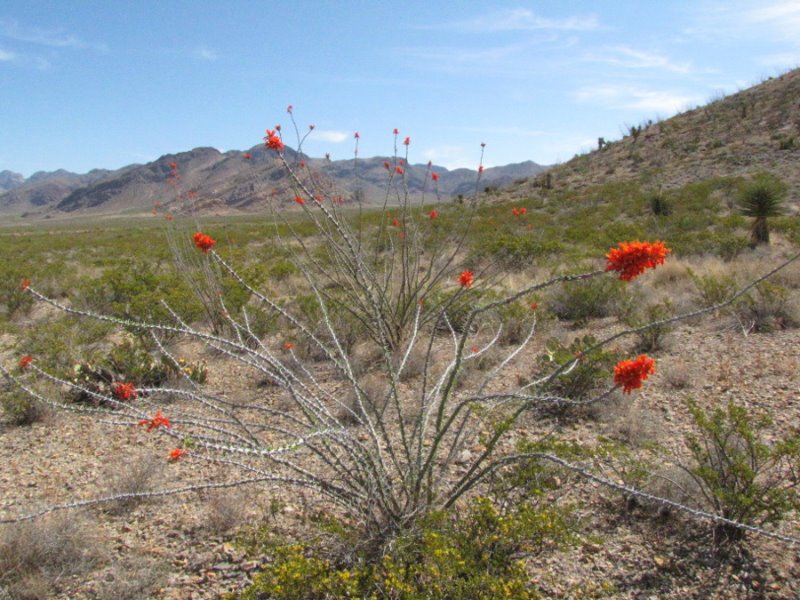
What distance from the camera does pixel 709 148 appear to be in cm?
2466

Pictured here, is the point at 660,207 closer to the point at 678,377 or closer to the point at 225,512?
the point at 678,377

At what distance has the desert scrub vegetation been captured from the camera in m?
2.29

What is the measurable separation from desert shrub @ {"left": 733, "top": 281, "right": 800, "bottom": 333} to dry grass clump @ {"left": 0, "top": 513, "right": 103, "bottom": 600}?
6.28 metres

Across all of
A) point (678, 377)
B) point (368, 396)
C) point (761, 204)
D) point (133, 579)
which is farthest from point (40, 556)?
point (761, 204)

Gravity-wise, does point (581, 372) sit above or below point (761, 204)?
below

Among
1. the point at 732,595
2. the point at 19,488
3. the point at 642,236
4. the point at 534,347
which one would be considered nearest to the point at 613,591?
the point at 732,595

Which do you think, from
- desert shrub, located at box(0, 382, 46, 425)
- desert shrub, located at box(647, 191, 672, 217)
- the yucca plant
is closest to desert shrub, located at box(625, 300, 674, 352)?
desert shrub, located at box(0, 382, 46, 425)

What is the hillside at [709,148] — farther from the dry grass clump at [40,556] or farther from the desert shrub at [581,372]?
the dry grass clump at [40,556]

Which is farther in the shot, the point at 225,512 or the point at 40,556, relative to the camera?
the point at 225,512

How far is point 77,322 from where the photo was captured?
7773 mm

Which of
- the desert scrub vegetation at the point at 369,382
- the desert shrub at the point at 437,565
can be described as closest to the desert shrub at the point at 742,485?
the desert scrub vegetation at the point at 369,382

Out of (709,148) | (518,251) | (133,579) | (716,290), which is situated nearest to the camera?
(133,579)

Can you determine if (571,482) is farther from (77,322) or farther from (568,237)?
(568,237)

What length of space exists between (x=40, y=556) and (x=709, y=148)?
94.7ft
